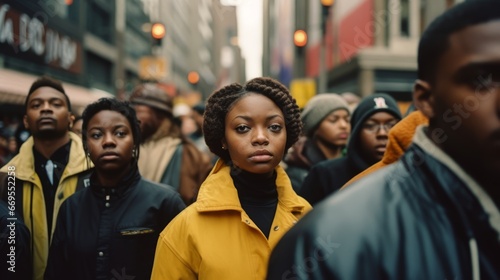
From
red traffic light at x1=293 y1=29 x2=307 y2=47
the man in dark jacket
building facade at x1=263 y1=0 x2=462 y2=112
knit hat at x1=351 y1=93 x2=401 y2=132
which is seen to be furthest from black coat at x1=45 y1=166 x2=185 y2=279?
building facade at x1=263 y1=0 x2=462 y2=112

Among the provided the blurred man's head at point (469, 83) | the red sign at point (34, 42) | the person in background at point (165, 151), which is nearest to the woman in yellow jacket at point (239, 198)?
the blurred man's head at point (469, 83)

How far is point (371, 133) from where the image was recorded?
4105 mm

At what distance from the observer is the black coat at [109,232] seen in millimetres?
3275

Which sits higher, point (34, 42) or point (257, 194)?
point (34, 42)

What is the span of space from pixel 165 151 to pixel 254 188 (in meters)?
2.85

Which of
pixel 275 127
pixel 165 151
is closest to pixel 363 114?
pixel 275 127

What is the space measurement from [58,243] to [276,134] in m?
1.47

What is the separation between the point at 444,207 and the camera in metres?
1.29

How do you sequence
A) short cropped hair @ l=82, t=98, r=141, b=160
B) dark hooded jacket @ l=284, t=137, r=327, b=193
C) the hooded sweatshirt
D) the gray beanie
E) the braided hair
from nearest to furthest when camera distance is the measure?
the hooded sweatshirt → the braided hair → short cropped hair @ l=82, t=98, r=141, b=160 → dark hooded jacket @ l=284, t=137, r=327, b=193 → the gray beanie

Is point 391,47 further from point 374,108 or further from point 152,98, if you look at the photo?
point 374,108

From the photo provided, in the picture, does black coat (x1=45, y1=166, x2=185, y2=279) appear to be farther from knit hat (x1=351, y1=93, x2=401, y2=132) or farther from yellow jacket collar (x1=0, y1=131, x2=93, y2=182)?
knit hat (x1=351, y1=93, x2=401, y2=132)

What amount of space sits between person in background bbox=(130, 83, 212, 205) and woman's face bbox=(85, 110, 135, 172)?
1719 millimetres

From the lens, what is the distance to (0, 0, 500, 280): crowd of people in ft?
4.12

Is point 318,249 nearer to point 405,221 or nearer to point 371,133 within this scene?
point 405,221
